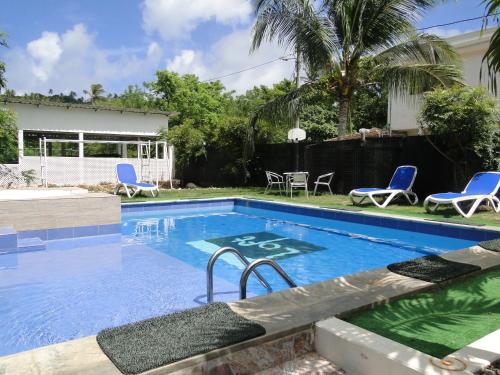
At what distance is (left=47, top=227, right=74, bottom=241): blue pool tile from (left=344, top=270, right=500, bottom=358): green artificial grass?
253 inches

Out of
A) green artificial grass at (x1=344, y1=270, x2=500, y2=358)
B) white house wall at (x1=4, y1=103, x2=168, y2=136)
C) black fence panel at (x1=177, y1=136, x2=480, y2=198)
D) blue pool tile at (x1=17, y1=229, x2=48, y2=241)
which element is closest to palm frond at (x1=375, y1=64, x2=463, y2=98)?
black fence panel at (x1=177, y1=136, x2=480, y2=198)

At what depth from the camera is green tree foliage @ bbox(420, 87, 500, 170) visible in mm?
8734

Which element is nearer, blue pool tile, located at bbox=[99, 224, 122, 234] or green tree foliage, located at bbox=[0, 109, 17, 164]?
blue pool tile, located at bbox=[99, 224, 122, 234]

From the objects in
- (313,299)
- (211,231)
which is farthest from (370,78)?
(313,299)

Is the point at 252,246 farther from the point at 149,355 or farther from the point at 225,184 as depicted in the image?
the point at 225,184

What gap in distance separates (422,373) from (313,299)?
3.53ft

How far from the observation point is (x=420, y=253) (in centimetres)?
646

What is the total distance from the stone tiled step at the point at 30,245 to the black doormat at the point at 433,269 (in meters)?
5.45

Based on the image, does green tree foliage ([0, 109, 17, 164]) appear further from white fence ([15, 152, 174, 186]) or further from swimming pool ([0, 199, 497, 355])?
swimming pool ([0, 199, 497, 355])

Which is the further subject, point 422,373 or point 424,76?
point 424,76

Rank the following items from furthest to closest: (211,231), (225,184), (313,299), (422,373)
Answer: (225,184)
(211,231)
(313,299)
(422,373)

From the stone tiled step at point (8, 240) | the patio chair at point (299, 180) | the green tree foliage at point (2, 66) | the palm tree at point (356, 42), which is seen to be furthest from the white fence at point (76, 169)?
the stone tiled step at point (8, 240)

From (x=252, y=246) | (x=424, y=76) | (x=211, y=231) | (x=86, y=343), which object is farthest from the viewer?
(x=424, y=76)

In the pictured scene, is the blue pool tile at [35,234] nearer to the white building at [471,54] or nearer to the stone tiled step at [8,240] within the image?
the stone tiled step at [8,240]
